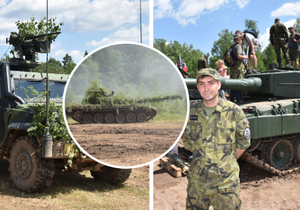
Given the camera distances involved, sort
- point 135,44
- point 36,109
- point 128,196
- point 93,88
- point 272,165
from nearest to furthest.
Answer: point 93,88, point 135,44, point 36,109, point 128,196, point 272,165

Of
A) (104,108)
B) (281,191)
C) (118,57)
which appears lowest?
(281,191)

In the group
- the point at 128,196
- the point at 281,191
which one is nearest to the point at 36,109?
the point at 128,196

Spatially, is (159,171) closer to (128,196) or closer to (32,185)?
(128,196)

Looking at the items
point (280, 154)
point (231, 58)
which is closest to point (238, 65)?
point (231, 58)

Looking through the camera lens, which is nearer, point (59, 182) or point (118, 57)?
point (118, 57)

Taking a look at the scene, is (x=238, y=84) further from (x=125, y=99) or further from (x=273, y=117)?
(x=125, y=99)

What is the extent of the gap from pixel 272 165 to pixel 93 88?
5.93 m

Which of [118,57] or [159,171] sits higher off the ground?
[118,57]

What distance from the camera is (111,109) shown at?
71.7 inches

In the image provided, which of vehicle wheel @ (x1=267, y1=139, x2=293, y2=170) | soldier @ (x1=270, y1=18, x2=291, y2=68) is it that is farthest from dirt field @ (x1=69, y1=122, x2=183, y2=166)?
soldier @ (x1=270, y1=18, x2=291, y2=68)

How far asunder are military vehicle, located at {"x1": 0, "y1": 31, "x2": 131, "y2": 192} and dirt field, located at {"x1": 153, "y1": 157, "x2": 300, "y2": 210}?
955 millimetres

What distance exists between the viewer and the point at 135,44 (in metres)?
1.91

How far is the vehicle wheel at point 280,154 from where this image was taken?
6.62m

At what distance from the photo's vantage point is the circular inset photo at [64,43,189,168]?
5.84 feet
